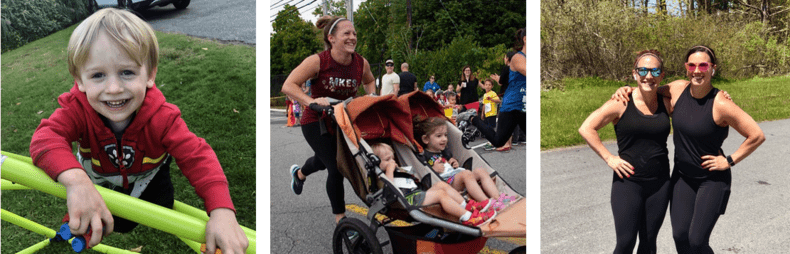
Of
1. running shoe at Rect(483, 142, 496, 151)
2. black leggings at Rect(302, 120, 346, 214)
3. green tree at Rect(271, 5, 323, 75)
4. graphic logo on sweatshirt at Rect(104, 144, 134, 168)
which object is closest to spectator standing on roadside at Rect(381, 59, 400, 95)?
green tree at Rect(271, 5, 323, 75)

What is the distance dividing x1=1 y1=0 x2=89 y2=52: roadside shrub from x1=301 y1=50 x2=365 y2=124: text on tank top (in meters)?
1.36

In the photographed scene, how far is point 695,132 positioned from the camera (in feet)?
8.00

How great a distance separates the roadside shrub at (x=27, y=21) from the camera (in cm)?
268

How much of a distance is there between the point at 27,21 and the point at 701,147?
3.43 m

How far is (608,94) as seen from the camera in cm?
527

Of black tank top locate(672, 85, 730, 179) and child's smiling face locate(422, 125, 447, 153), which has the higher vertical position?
black tank top locate(672, 85, 730, 179)

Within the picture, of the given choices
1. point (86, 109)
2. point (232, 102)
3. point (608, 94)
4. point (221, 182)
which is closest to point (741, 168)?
point (608, 94)

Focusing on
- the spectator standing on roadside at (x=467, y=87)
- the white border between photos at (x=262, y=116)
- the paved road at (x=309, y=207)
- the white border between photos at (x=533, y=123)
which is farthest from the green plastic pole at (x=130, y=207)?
the spectator standing on roadside at (x=467, y=87)

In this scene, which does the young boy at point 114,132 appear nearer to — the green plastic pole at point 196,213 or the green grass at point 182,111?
the green plastic pole at point 196,213

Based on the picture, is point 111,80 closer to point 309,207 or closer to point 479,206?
point 479,206

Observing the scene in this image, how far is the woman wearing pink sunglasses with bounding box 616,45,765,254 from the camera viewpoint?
7.77ft

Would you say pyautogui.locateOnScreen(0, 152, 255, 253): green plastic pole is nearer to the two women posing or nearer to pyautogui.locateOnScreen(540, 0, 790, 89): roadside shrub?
the two women posing

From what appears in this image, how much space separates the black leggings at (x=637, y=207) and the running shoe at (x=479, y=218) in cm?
63

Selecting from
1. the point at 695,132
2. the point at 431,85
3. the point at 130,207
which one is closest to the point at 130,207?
the point at 130,207
